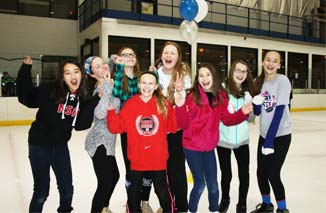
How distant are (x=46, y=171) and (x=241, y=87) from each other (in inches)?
64.0

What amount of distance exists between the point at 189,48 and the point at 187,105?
980 cm

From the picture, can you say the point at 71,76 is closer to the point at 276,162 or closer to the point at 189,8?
the point at 276,162

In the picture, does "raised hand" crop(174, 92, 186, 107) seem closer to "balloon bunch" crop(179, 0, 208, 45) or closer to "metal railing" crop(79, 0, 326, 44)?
"balloon bunch" crop(179, 0, 208, 45)

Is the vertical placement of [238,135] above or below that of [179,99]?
below

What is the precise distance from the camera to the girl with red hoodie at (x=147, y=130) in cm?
219

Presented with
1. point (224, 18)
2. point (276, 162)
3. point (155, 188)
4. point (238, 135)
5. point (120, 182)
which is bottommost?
point (120, 182)

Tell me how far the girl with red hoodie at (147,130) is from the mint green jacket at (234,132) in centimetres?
53

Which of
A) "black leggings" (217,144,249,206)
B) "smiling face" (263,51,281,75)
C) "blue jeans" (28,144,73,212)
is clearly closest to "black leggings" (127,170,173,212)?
"blue jeans" (28,144,73,212)

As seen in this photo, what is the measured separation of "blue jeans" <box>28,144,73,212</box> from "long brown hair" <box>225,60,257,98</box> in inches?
53.5

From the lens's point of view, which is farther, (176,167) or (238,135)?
(238,135)

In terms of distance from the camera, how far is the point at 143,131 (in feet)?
7.20

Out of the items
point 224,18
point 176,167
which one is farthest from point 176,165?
point 224,18

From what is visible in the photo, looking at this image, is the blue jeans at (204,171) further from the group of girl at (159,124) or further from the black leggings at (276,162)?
the black leggings at (276,162)

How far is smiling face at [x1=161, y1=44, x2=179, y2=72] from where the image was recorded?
245 centimetres
